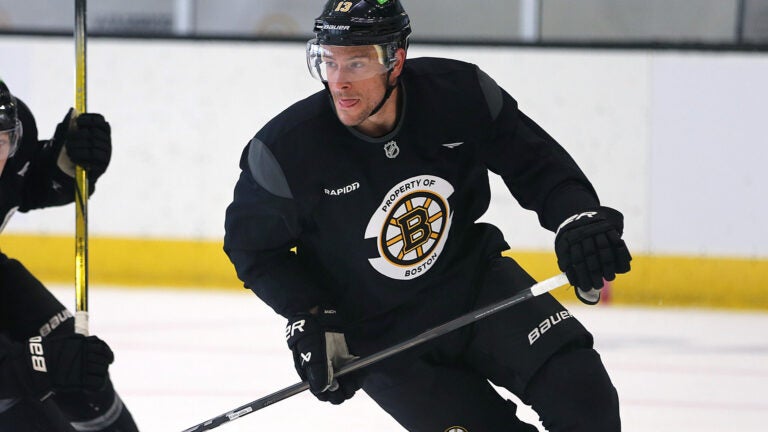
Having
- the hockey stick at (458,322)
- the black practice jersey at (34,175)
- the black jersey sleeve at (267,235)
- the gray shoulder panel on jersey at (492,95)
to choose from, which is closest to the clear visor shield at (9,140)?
the black practice jersey at (34,175)

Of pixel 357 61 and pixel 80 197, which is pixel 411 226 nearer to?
pixel 357 61

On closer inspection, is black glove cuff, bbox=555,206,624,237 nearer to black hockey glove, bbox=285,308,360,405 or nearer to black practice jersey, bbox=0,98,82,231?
black hockey glove, bbox=285,308,360,405

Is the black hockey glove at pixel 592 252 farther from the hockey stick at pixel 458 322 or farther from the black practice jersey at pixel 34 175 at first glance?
the black practice jersey at pixel 34 175

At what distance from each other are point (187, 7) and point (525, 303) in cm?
441

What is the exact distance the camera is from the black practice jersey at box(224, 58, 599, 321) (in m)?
2.56

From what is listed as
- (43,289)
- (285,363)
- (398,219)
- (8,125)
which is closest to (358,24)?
(398,219)

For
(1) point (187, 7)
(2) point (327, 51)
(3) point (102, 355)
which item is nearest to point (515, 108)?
(2) point (327, 51)

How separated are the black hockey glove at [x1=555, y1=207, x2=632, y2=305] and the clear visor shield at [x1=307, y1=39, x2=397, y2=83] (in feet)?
1.61

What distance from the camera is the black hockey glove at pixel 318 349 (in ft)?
8.46

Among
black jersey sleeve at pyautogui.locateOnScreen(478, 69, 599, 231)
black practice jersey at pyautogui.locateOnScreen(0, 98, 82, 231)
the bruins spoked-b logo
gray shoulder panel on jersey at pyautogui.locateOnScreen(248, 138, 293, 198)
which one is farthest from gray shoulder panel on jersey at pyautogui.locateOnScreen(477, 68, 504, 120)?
black practice jersey at pyautogui.locateOnScreen(0, 98, 82, 231)

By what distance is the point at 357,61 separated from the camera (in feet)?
8.47

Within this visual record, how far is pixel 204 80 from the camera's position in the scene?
6309mm

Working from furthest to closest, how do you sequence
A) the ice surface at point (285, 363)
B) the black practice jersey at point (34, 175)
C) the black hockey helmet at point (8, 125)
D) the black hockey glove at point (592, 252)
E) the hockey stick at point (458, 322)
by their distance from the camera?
the ice surface at point (285, 363)
the black practice jersey at point (34, 175)
the black hockey helmet at point (8, 125)
the hockey stick at point (458, 322)
the black hockey glove at point (592, 252)

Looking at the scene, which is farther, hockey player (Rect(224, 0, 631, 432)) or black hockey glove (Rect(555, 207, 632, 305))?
hockey player (Rect(224, 0, 631, 432))
